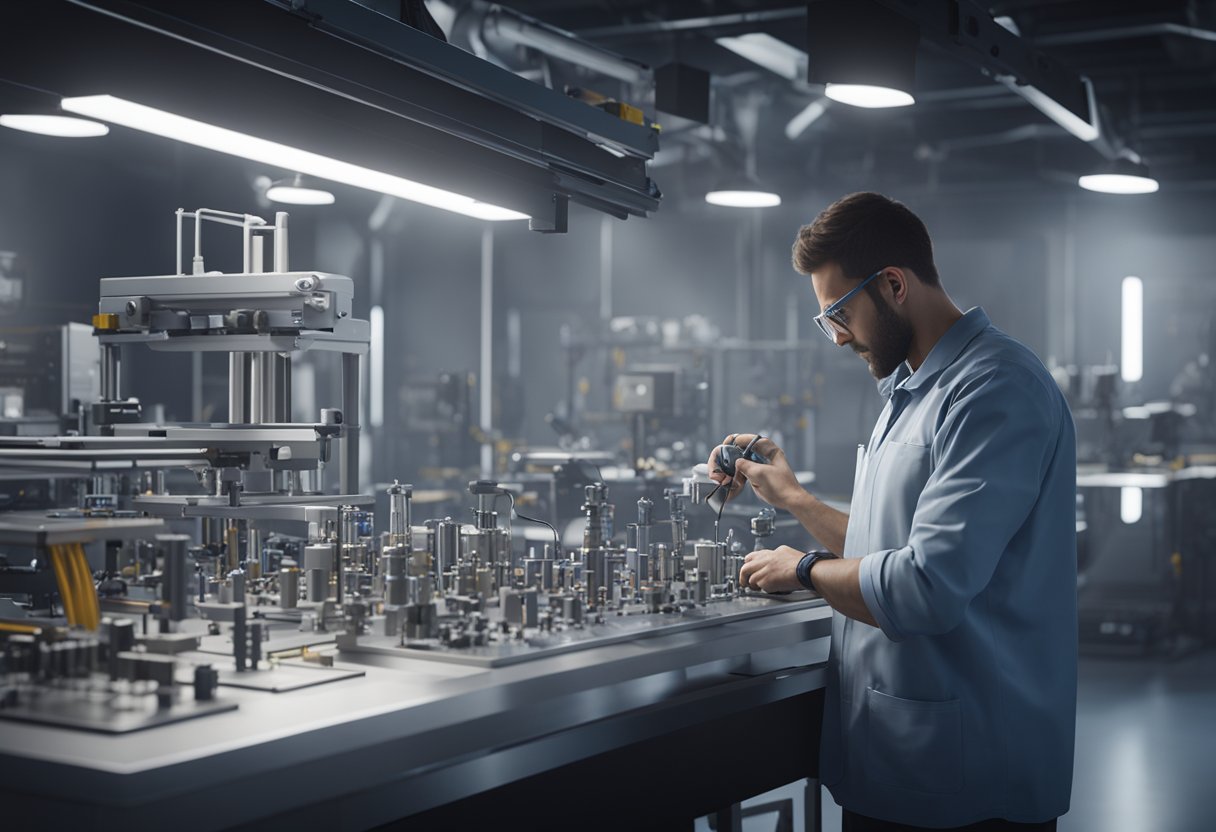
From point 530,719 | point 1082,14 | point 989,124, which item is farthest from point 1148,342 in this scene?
point 530,719

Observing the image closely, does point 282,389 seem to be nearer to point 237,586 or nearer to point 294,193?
point 237,586

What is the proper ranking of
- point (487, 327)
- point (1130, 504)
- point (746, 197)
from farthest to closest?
point (487, 327) < point (1130, 504) < point (746, 197)

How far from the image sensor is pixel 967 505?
1916 mm

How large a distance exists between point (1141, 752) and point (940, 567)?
4072mm

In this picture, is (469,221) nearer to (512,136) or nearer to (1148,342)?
(1148,342)

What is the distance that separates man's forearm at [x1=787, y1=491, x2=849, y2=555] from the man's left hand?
20 cm

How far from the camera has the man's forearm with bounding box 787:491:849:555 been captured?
8.07ft

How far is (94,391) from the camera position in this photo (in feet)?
19.3

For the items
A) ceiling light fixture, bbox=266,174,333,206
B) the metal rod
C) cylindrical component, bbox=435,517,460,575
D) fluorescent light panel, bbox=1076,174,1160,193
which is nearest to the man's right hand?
cylindrical component, bbox=435,517,460,575

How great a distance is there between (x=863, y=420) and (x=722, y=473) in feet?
28.1

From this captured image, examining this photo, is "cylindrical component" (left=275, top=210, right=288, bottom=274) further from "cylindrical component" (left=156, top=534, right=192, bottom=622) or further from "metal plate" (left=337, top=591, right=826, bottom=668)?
"cylindrical component" (left=156, top=534, right=192, bottom=622)

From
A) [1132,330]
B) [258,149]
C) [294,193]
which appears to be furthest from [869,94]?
[1132,330]

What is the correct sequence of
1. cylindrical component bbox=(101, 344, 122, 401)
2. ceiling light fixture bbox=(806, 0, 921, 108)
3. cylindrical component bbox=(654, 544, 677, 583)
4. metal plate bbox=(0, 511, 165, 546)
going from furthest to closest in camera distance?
ceiling light fixture bbox=(806, 0, 921, 108)
cylindrical component bbox=(101, 344, 122, 401)
cylindrical component bbox=(654, 544, 677, 583)
metal plate bbox=(0, 511, 165, 546)

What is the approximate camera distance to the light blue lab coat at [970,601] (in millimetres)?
1937
